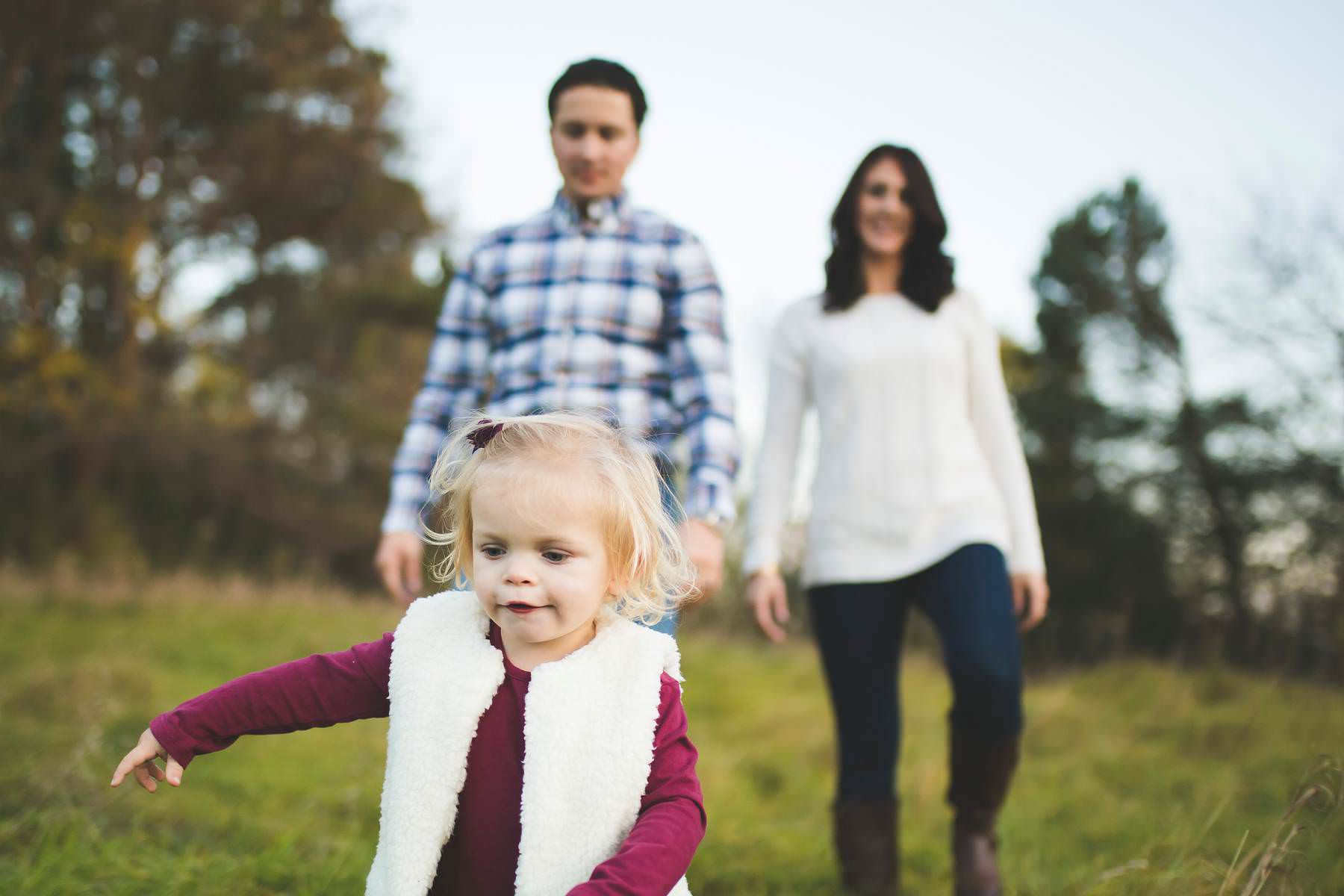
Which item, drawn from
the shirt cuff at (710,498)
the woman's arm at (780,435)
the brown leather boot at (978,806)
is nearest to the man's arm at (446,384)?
the shirt cuff at (710,498)

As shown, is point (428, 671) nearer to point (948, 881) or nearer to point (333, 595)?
point (948, 881)

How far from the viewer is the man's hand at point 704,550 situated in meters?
2.37

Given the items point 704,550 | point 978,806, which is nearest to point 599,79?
point 704,550

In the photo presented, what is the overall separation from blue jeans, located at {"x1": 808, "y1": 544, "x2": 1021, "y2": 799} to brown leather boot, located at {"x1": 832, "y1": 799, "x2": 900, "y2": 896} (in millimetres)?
36

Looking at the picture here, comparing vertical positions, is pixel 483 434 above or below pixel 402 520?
above

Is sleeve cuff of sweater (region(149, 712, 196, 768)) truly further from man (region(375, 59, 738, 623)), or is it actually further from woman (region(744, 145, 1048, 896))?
woman (region(744, 145, 1048, 896))

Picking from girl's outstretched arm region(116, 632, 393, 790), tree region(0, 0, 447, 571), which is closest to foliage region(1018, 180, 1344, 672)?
tree region(0, 0, 447, 571)

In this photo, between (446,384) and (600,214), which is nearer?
(600,214)

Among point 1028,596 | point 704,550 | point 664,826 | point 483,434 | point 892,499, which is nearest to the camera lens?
point 664,826

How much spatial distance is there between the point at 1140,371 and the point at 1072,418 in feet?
3.66

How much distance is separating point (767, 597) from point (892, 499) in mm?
442

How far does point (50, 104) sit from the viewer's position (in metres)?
12.4

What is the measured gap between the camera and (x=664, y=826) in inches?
58.4

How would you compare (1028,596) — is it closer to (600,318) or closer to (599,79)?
(600,318)
